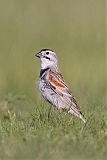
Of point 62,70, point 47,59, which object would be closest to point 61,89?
point 47,59

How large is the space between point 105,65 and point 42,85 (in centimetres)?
663

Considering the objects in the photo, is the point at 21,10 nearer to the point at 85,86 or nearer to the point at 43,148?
the point at 85,86

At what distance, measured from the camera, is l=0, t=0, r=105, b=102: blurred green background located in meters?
16.1

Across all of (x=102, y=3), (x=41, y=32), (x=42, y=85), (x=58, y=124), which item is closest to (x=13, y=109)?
(x=42, y=85)

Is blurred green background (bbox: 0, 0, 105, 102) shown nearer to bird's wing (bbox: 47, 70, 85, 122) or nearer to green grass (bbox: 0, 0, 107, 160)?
green grass (bbox: 0, 0, 107, 160)

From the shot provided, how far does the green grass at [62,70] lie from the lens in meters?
7.82

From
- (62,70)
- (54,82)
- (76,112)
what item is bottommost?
(76,112)

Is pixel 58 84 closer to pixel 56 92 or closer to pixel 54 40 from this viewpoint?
pixel 56 92

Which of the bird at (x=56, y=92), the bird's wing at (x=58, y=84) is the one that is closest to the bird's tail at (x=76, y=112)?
the bird at (x=56, y=92)

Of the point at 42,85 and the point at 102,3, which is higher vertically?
the point at 102,3

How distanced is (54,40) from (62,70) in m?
1.22

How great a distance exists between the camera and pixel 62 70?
16.8 m

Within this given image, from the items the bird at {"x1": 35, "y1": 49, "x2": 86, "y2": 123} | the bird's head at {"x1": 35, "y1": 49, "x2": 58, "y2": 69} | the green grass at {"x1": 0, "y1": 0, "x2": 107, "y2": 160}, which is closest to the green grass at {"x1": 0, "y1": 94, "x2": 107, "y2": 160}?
the green grass at {"x1": 0, "y1": 0, "x2": 107, "y2": 160}

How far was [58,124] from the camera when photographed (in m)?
8.73
